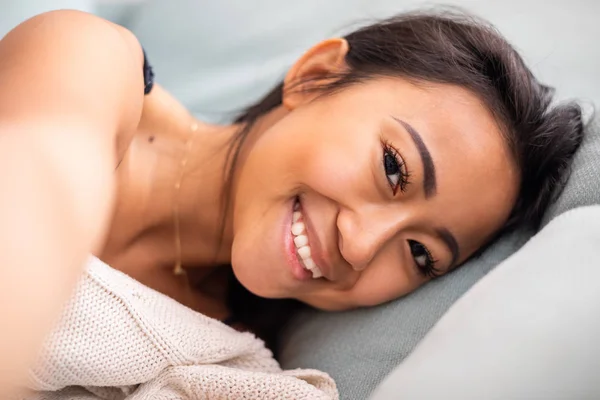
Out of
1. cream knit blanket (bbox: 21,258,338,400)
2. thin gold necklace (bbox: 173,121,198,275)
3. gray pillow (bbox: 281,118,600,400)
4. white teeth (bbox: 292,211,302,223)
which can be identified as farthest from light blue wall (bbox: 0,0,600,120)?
cream knit blanket (bbox: 21,258,338,400)

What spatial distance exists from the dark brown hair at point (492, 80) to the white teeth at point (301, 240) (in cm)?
17

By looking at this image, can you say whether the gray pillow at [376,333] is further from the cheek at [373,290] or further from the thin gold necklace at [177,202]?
the thin gold necklace at [177,202]

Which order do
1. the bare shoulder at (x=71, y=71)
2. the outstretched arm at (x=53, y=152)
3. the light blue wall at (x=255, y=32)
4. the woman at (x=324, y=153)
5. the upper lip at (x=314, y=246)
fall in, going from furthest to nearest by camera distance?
the light blue wall at (x=255, y=32), the upper lip at (x=314, y=246), the woman at (x=324, y=153), the bare shoulder at (x=71, y=71), the outstretched arm at (x=53, y=152)

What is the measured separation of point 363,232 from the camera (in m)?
0.79

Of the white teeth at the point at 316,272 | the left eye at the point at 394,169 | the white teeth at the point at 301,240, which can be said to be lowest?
the white teeth at the point at 316,272

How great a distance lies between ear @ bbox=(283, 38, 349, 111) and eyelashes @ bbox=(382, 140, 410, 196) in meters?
0.17

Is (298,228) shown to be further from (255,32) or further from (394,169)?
(255,32)

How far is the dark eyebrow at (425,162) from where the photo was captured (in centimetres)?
79

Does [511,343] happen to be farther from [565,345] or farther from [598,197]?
[598,197]

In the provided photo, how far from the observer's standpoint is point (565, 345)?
554 millimetres

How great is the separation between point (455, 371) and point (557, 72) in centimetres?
83

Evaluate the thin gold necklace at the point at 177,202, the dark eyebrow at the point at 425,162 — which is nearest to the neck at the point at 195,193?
the thin gold necklace at the point at 177,202

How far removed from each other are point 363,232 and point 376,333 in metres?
0.16

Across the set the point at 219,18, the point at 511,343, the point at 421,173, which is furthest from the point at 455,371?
the point at 219,18
